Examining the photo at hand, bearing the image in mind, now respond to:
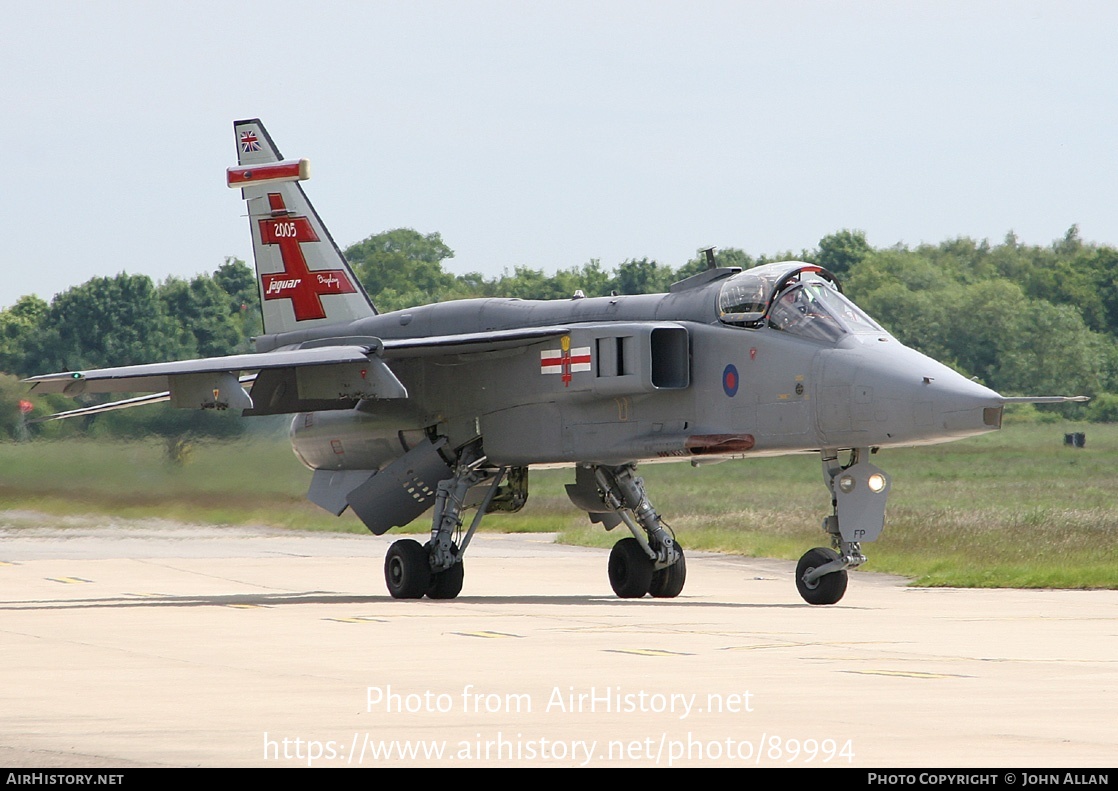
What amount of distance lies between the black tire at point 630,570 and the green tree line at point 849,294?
9.28 meters

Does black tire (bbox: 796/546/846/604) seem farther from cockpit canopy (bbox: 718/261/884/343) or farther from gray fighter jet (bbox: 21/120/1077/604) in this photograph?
cockpit canopy (bbox: 718/261/884/343)

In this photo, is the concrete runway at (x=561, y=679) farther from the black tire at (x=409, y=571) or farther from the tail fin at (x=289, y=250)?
the tail fin at (x=289, y=250)

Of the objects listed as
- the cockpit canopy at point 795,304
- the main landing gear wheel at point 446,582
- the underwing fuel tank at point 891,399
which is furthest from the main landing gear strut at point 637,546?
the underwing fuel tank at point 891,399

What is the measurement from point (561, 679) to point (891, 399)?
706 centimetres

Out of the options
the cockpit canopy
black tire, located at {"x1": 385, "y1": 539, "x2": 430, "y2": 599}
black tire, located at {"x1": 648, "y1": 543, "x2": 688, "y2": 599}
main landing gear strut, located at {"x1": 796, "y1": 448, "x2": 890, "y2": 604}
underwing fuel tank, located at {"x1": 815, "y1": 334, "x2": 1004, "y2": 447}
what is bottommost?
black tire, located at {"x1": 648, "y1": 543, "x2": 688, "y2": 599}

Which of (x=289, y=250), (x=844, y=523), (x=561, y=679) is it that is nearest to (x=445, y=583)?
(x=844, y=523)

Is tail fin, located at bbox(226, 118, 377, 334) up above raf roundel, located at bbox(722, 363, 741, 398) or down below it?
above

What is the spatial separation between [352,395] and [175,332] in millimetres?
42447

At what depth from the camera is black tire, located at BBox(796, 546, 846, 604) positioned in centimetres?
1775

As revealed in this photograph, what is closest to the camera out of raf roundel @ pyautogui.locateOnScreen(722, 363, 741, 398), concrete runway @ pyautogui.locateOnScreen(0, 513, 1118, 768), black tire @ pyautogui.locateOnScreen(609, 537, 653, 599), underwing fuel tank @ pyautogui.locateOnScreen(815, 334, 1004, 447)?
concrete runway @ pyautogui.locateOnScreen(0, 513, 1118, 768)

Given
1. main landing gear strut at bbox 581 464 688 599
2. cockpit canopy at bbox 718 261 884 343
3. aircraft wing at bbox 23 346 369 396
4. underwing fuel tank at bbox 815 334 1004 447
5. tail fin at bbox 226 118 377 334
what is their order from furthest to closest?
1. tail fin at bbox 226 118 377 334
2. main landing gear strut at bbox 581 464 688 599
3. aircraft wing at bbox 23 346 369 396
4. cockpit canopy at bbox 718 261 884 343
5. underwing fuel tank at bbox 815 334 1004 447

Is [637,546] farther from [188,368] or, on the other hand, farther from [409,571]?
[188,368]

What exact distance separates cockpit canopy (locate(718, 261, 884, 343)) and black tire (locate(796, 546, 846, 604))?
226 centimetres

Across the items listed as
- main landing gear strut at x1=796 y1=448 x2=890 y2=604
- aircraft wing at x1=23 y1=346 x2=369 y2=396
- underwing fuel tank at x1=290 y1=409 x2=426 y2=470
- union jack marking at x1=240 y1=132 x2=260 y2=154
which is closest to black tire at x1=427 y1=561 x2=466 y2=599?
underwing fuel tank at x1=290 y1=409 x2=426 y2=470
